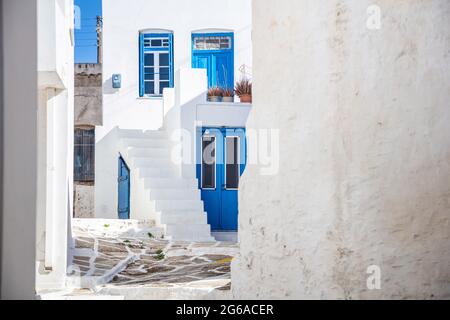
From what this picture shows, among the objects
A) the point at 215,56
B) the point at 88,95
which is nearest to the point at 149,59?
the point at 215,56

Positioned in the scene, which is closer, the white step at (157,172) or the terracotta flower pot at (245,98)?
the white step at (157,172)

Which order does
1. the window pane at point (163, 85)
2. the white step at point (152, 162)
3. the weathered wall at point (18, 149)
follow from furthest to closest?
the window pane at point (163, 85)
the white step at point (152, 162)
the weathered wall at point (18, 149)

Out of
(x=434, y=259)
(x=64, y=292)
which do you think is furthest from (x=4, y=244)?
(x=64, y=292)

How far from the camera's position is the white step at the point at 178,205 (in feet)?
42.7

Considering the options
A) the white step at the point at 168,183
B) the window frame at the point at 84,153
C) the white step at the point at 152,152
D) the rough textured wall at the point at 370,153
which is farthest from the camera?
the window frame at the point at 84,153

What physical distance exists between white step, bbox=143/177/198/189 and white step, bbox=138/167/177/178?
0.70ft

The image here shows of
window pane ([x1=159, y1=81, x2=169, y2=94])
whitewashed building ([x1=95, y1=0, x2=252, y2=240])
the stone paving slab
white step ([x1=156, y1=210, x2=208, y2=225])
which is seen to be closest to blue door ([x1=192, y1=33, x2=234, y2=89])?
whitewashed building ([x1=95, y1=0, x2=252, y2=240])

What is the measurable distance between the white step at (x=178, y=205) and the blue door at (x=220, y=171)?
0.73 m

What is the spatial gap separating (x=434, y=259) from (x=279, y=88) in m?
1.68

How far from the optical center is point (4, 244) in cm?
354

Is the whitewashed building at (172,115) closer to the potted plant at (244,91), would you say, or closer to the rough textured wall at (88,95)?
the potted plant at (244,91)

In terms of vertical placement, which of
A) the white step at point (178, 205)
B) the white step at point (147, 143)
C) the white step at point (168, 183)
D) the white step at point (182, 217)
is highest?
the white step at point (147, 143)

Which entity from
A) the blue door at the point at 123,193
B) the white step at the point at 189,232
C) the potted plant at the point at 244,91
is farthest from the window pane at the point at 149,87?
the white step at the point at 189,232

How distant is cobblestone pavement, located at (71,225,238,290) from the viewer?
24.5 feet
